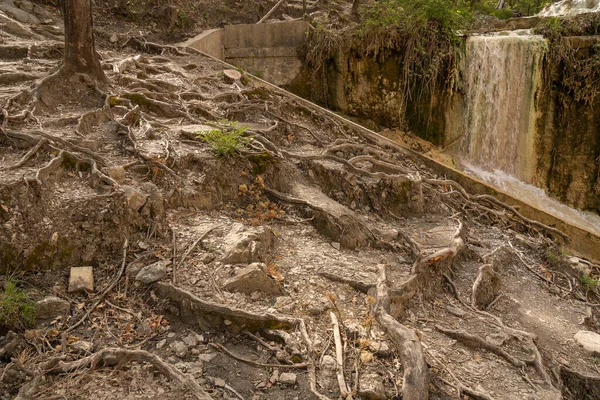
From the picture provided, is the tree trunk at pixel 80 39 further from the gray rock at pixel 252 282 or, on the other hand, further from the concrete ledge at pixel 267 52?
the concrete ledge at pixel 267 52

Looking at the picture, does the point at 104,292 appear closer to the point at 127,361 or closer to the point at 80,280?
the point at 80,280

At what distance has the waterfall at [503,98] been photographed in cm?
1023

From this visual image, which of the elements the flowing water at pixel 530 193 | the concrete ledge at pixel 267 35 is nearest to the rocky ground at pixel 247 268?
the flowing water at pixel 530 193

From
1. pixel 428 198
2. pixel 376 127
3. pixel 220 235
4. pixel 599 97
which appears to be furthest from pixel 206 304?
pixel 599 97

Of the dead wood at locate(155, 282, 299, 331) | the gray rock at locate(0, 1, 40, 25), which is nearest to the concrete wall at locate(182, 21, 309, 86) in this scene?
the gray rock at locate(0, 1, 40, 25)

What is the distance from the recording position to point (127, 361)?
3.21 m

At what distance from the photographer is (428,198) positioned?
23.9ft

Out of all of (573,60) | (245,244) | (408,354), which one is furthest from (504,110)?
(408,354)

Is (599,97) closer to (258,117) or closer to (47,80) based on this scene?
(258,117)

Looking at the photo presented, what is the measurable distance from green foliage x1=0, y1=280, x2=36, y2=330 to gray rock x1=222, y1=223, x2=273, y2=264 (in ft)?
5.10

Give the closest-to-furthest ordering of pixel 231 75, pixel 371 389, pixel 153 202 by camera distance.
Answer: pixel 371 389 < pixel 153 202 < pixel 231 75

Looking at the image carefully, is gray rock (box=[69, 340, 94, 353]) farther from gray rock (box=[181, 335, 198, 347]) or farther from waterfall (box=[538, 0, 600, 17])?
waterfall (box=[538, 0, 600, 17])

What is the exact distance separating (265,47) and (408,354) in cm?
969

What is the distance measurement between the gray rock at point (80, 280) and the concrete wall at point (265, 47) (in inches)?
335
